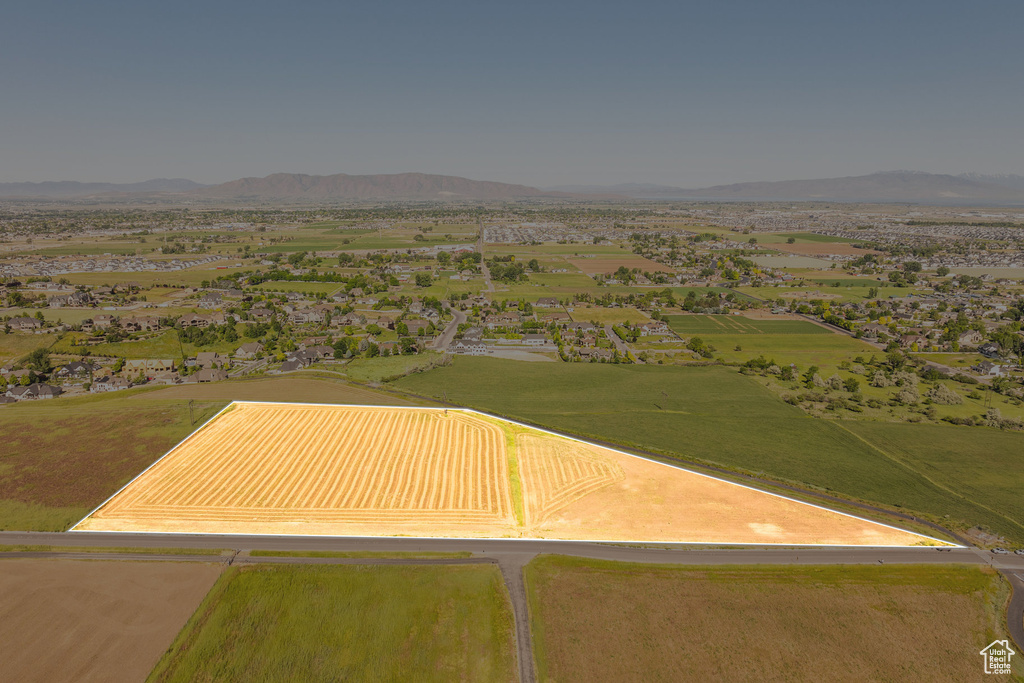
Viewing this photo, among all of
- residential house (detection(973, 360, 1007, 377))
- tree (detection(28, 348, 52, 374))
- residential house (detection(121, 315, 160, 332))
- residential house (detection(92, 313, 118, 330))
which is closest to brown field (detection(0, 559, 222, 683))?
tree (detection(28, 348, 52, 374))

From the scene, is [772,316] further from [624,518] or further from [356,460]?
[356,460]

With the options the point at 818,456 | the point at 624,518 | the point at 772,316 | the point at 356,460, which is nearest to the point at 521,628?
the point at 624,518

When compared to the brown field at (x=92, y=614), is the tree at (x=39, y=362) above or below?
above

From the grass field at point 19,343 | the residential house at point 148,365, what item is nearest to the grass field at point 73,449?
the residential house at point 148,365

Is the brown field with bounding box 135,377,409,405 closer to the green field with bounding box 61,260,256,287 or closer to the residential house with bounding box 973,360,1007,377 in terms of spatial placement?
the green field with bounding box 61,260,256,287

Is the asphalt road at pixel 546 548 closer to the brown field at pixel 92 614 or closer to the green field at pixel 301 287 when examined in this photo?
the brown field at pixel 92 614

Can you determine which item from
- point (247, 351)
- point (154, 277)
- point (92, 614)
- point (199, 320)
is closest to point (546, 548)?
point (92, 614)

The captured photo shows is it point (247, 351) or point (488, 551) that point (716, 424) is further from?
point (247, 351)
